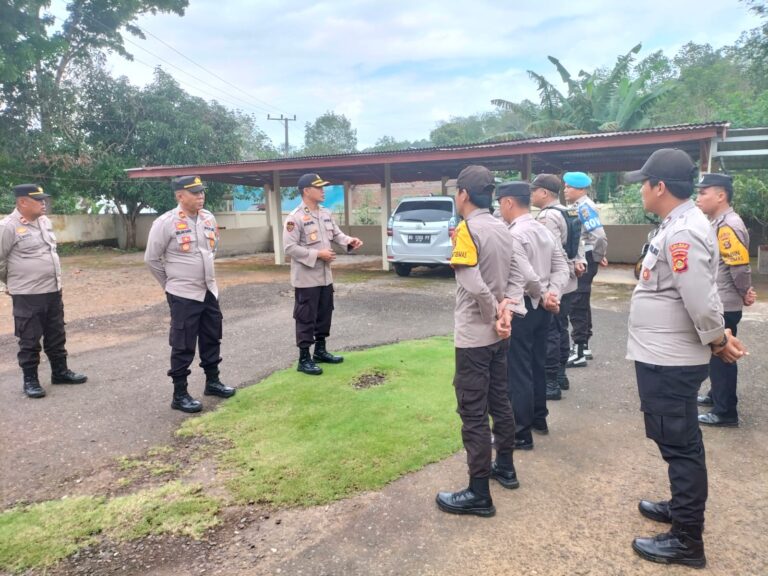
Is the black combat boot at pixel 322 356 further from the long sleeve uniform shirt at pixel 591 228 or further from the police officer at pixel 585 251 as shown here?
the long sleeve uniform shirt at pixel 591 228

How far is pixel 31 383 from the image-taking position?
15.0 feet

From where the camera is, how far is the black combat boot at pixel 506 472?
9.99 ft

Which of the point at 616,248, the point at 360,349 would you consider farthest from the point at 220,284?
the point at 616,248

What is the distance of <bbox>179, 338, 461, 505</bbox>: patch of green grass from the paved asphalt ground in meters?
0.17

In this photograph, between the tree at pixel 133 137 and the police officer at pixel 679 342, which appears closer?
the police officer at pixel 679 342

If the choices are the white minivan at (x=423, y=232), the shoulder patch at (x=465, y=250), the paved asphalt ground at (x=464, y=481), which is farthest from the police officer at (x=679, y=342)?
the white minivan at (x=423, y=232)

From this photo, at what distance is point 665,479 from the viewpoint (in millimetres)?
3127

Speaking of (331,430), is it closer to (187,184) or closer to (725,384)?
(187,184)

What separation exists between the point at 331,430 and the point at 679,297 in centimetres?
236

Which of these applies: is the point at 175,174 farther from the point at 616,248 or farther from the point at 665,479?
the point at 665,479

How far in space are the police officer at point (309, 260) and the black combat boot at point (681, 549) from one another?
3163mm

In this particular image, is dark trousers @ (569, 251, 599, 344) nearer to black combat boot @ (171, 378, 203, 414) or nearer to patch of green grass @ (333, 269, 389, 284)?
black combat boot @ (171, 378, 203, 414)

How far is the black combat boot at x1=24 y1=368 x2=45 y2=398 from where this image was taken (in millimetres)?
4535

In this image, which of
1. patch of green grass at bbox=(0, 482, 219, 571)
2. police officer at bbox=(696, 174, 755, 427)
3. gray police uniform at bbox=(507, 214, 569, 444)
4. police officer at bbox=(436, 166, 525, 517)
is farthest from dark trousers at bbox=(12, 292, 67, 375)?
police officer at bbox=(696, 174, 755, 427)
